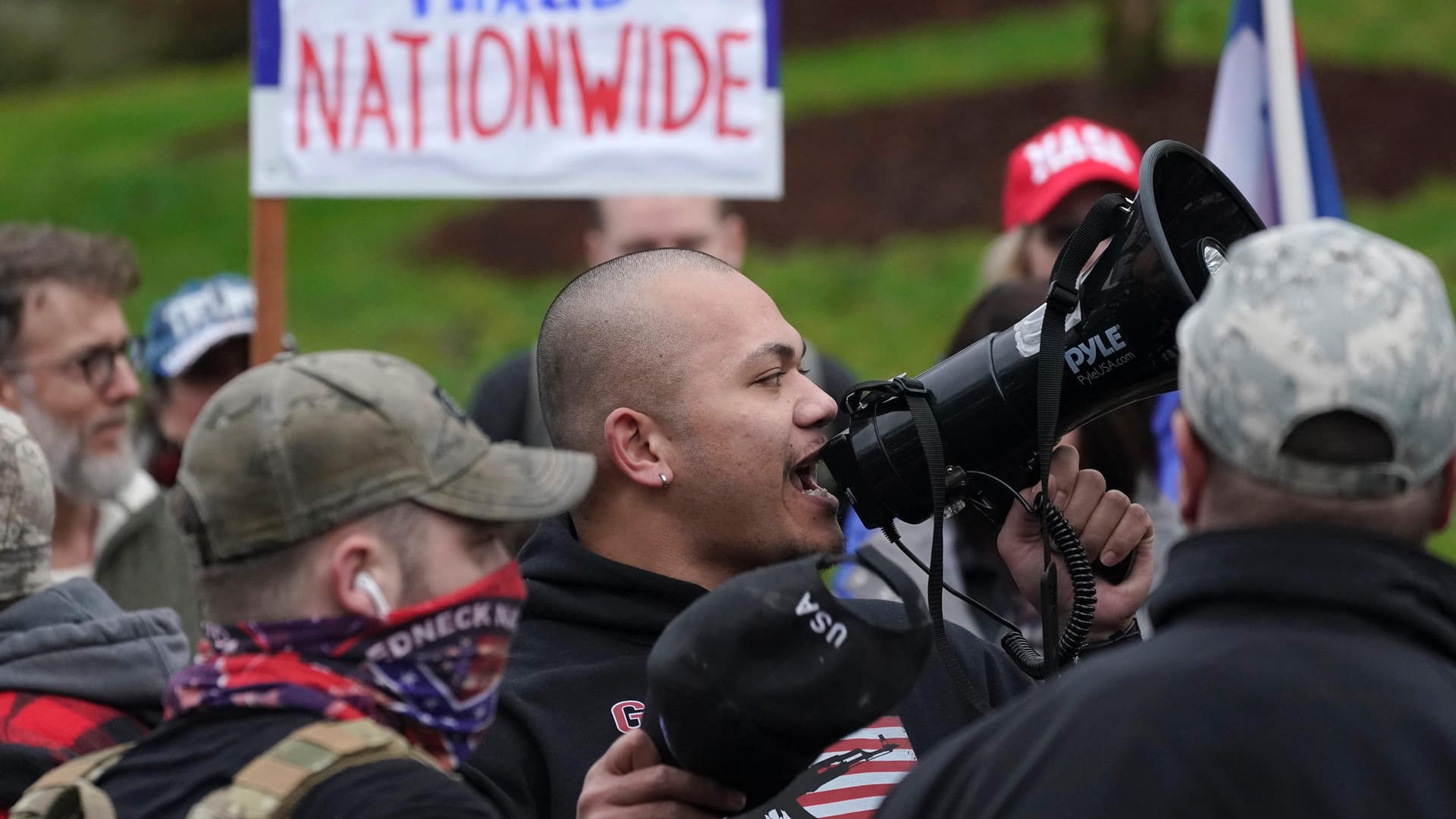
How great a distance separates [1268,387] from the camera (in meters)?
1.80

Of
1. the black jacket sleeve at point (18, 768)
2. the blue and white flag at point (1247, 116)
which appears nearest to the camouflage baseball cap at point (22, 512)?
the black jacket sleeve at point (18, 768)

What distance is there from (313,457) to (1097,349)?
1.15 m

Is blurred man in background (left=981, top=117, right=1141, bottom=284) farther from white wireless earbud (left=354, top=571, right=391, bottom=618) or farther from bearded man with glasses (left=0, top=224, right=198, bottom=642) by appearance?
white wireless earbud (left=354, top=571, right=391, bottom=618)

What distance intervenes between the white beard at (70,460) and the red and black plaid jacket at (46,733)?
2.02 m

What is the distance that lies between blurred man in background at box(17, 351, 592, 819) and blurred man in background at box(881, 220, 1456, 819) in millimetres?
699

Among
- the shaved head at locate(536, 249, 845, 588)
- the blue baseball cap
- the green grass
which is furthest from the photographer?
the green grass

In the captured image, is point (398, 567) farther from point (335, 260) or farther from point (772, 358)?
point (335, 260)

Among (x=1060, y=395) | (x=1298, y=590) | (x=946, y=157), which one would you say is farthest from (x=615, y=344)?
(x=946, y=157)

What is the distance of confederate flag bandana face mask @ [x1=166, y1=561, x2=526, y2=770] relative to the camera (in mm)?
2129

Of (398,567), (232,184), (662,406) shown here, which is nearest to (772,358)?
(662,406)

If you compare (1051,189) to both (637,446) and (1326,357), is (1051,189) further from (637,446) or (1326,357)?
(1326,357)

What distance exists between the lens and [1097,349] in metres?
2.67

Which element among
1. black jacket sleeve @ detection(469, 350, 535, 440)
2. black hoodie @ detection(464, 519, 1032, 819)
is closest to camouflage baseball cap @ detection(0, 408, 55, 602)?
black hoodie @ detection(464, 519, 1032, 819)

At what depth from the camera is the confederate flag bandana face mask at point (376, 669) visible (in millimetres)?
2129
